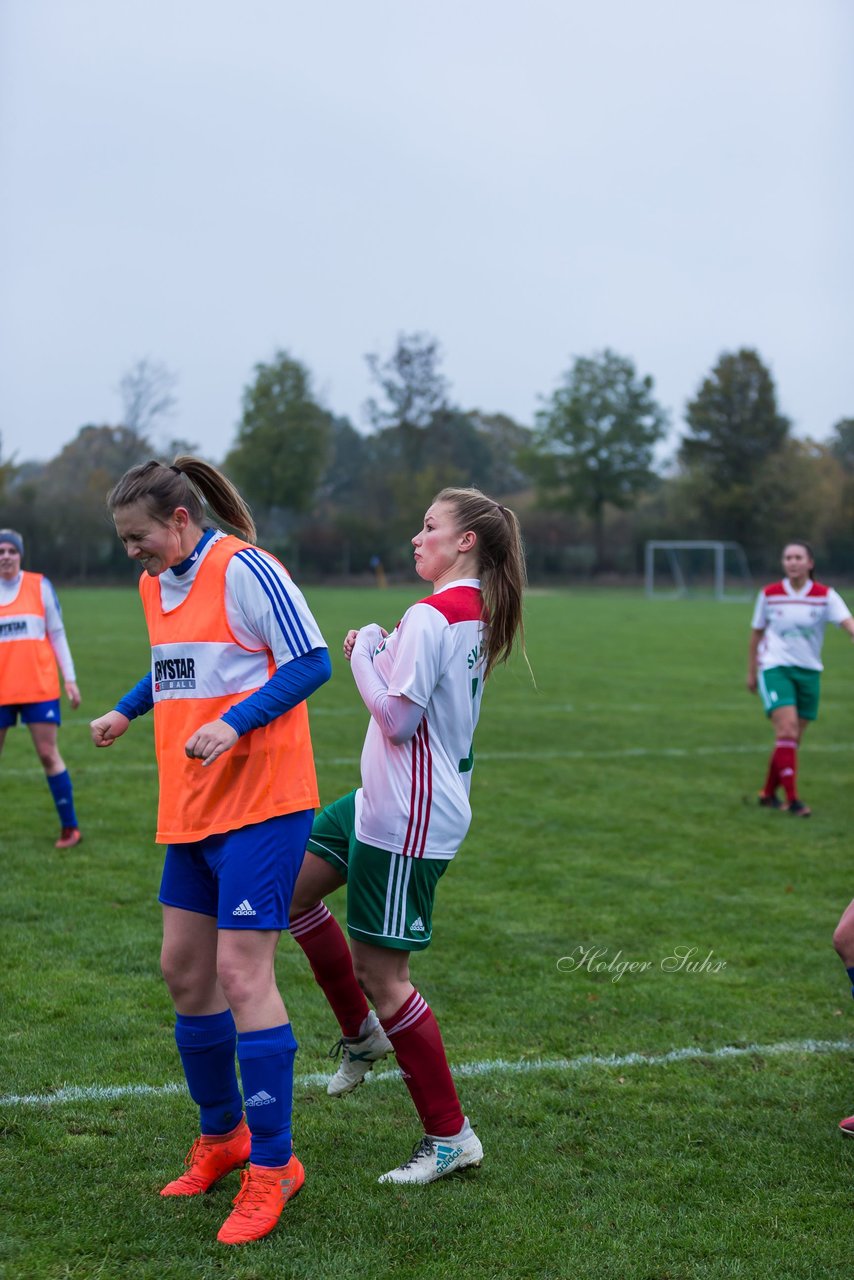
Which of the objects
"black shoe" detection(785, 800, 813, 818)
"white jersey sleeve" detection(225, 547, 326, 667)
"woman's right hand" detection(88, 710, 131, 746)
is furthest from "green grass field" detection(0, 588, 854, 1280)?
"white jersey sleeve" detection(225, 547, 326, 667)

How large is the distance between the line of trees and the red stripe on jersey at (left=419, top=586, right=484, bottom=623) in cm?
5171

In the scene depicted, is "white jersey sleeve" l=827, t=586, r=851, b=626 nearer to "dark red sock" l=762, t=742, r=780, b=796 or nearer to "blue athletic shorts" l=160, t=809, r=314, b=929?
"dark red sock" l=762, t=742, r=780, b=796

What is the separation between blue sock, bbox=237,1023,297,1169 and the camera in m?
3.10

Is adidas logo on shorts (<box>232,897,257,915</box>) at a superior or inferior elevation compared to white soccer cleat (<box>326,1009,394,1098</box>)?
superior

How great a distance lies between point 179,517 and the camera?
10.6 ft

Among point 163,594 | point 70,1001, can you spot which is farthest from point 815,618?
point 163,594

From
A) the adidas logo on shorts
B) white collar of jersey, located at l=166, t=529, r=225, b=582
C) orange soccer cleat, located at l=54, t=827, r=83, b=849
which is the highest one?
white collar of jersey, located at l=166, t=529, r=225, b=582

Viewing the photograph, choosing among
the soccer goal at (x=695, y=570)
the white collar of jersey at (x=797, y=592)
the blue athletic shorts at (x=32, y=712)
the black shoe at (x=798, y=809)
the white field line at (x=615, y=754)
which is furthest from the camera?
the soccer goal at (x=695, y=570)

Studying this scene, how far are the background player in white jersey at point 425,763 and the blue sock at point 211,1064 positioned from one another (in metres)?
0.42

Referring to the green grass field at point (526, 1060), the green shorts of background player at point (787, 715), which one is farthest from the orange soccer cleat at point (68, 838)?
the green shorts of background player at point (787, 715)

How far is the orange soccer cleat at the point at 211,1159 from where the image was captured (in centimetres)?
331

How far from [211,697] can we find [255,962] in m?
0.69

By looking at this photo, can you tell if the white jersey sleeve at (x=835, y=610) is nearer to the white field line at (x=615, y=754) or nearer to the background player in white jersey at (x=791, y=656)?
the background player in white jersey at (x=791, y=656)

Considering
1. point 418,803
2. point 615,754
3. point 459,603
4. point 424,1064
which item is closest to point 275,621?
point 459,603
